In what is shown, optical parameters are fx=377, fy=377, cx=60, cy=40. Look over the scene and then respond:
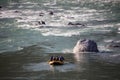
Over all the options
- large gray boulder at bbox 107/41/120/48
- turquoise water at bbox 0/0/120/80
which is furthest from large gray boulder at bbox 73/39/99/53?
large gray boulder at bbox 107/41/120/48

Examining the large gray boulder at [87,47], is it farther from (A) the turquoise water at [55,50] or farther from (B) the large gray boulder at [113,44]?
Result: (B) the large gray boulder at [113,44]

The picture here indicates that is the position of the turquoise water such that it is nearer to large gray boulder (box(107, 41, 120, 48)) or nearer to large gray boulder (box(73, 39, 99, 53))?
large gray boulder (box(107, 41, 120, 48))

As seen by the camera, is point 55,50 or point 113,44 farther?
point 113,44

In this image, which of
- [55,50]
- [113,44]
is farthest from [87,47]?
[113,44]

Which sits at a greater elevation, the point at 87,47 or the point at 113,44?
the point at 87,47

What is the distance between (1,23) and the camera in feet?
176

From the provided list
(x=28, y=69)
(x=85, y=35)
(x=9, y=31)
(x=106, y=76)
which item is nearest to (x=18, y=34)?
(x=9, y=31)

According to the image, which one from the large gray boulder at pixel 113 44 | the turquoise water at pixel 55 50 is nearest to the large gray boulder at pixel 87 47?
the turquoise water at pixel 55 50

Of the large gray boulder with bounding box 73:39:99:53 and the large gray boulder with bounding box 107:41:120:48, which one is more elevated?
the large gray boulder with bounding box 73:39:99:53

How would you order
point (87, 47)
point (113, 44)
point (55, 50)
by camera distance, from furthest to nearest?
point (113, 44) < point (55, 50) < point (87, 47)

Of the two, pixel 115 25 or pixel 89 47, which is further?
pixel 115 25

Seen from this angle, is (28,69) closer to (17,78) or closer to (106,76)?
(17,78)

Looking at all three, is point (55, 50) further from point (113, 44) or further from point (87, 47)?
point (113, 44)

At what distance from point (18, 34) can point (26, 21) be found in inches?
487
